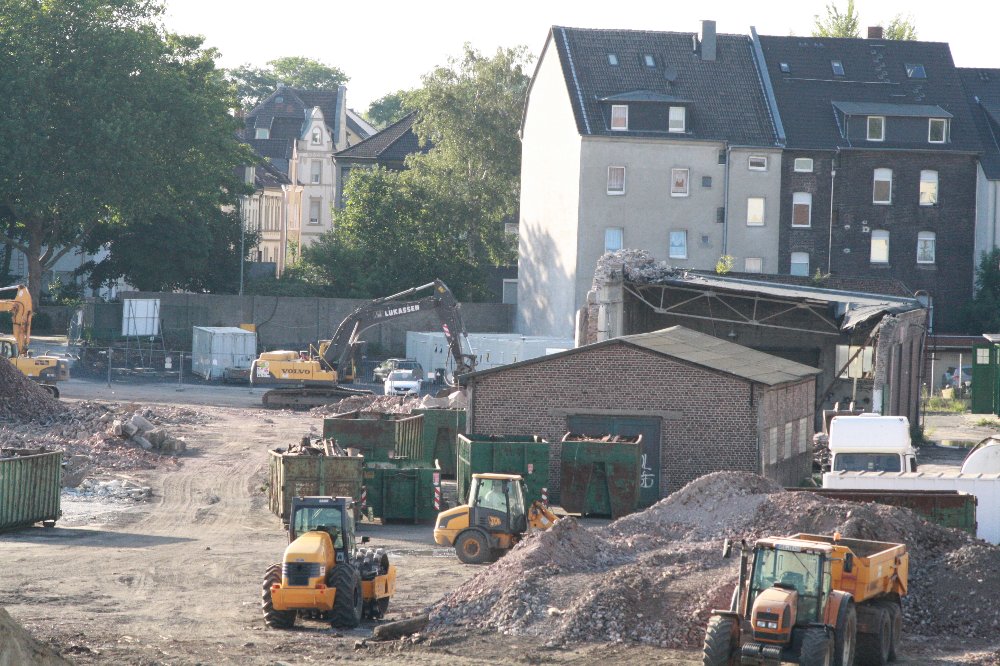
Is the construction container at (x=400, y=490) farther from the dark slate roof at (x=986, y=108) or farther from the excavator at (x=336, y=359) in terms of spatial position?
the dark slate roof at (x=986, y=108)

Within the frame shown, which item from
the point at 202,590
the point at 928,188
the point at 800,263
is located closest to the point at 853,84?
the point at 928,188

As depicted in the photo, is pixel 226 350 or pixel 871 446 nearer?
pixel 871 446

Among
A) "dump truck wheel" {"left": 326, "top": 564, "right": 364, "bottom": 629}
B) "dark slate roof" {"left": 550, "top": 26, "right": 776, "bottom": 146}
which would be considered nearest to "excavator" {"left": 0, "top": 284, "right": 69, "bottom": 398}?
"dark slate roof" {"left": 550, "top": 26, "right": 776, "bottom": 146}

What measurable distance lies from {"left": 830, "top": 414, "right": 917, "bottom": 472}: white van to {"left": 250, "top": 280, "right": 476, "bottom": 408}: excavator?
20137 millimetres

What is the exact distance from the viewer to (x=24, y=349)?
5138 cm

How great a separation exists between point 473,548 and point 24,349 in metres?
33.2

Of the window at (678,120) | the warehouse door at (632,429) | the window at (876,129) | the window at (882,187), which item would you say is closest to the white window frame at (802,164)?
the window at (876,129)

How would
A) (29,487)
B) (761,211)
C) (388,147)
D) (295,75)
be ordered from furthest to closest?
(295,75) → (388,147) → (761,211) → (29,487)

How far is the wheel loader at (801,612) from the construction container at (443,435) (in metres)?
18.4

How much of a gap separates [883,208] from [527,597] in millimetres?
46697

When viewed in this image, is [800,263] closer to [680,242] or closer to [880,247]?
[880,247]

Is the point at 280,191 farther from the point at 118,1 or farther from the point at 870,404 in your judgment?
the point at 870,404

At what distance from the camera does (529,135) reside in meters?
64.6

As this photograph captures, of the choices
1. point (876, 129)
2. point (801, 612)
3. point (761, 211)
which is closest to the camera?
point (801, 612)
